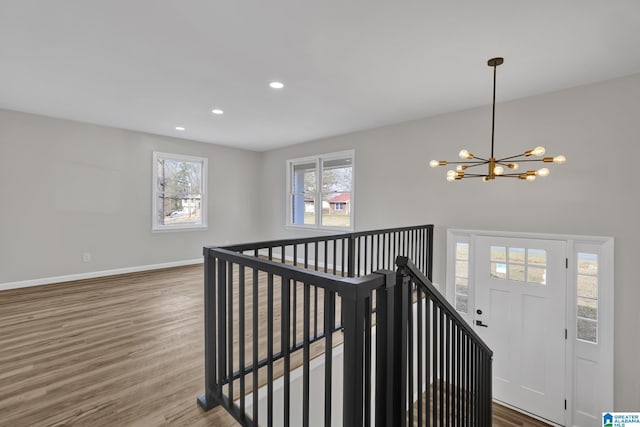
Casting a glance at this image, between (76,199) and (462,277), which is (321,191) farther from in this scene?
(76,199)

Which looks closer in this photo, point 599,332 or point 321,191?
point 599,332

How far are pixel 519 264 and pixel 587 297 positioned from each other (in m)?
0.69

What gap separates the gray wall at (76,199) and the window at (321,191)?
203cm

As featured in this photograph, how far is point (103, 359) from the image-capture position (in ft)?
7.60

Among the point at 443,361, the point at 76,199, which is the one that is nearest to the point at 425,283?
the point at 443,361

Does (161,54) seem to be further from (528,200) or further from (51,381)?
(528,200)

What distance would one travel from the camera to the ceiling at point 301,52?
2023 mm

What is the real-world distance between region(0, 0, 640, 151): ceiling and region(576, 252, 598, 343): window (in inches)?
77.9

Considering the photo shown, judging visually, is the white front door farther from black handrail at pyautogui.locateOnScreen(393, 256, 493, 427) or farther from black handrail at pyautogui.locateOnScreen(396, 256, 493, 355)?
black handrail at pyautogui.locateOnScreen(396, 256, 493, 355)

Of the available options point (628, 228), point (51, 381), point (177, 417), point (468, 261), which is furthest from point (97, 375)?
point (628, 228)

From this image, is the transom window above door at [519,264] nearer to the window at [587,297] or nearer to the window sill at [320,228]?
the window at [587,297]

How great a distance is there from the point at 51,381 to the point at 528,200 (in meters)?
4.88

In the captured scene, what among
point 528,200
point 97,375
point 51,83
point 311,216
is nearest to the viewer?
point 97,375

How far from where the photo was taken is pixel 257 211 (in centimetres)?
718
